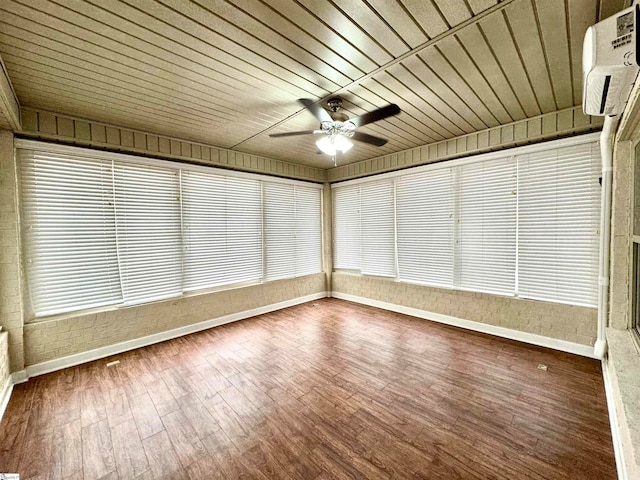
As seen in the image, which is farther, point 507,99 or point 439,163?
point 439,163

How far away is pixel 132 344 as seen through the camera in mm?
3305

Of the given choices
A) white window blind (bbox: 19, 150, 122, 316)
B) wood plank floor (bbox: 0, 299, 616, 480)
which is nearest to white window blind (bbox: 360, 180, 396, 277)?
wood plank floor (bbox: 0, 299, 616, 480)

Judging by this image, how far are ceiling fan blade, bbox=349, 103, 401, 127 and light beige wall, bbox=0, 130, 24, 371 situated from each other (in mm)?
3332

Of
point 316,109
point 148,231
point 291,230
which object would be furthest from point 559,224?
point 148,231

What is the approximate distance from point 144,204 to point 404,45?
11.1ft

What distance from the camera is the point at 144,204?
3.39m

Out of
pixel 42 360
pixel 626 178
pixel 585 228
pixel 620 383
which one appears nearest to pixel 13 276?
pixel 42 360

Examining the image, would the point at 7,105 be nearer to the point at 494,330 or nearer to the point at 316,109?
the point at 316,109

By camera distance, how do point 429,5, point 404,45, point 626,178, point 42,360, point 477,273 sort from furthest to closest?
point 477,273 < point 42,360 < point 626,178 < point 404,45 < point 429,5

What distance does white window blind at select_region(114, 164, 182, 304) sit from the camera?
10.6 feet

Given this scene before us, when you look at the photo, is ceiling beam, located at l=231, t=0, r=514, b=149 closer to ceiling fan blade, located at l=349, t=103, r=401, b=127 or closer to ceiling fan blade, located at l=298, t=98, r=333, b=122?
ceiling fan blade, located at l=298, t=98, r=333, b=122

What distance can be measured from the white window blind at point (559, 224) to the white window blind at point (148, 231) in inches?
181

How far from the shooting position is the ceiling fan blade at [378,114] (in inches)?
81.3

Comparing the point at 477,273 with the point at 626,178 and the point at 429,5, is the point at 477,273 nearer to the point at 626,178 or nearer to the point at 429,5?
the point at 626,178
